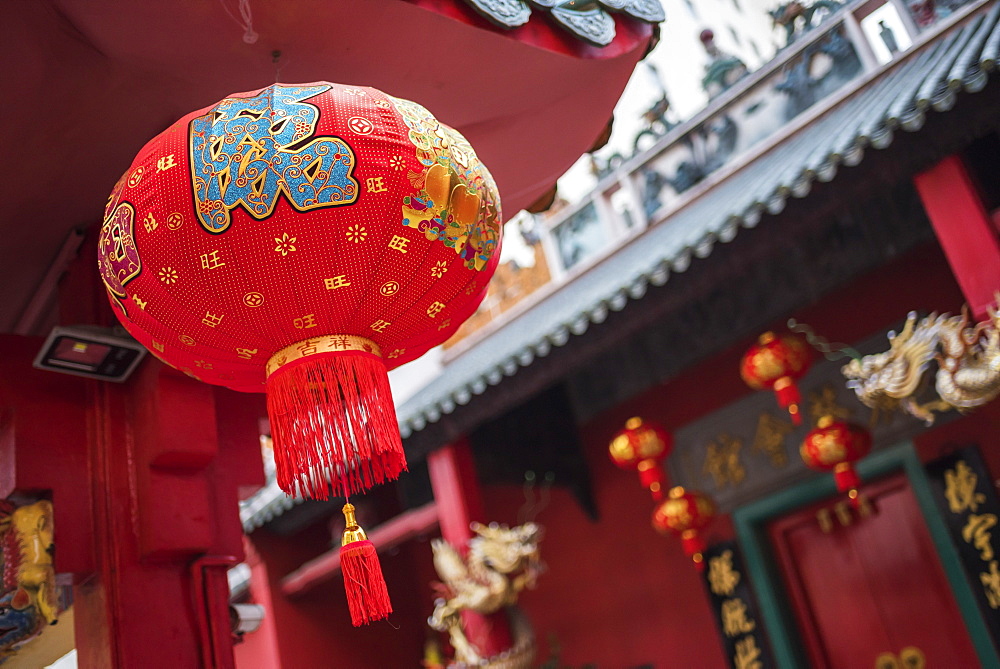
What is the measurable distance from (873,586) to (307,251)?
4563mm

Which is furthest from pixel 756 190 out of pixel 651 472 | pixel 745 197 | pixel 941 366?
pixel 651 472

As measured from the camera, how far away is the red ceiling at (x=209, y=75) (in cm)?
263

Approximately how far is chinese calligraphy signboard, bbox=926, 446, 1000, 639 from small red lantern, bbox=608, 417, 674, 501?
4.78ft

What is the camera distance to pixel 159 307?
1.97 meters

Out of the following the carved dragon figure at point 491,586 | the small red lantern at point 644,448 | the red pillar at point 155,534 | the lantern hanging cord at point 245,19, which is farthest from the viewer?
the small red lantern at point 644,448

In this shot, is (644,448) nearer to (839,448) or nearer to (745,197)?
(839,448)

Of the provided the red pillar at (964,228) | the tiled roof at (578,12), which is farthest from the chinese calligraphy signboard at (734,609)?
the tiled roof at (578,12)

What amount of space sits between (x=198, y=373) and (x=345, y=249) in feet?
1.81

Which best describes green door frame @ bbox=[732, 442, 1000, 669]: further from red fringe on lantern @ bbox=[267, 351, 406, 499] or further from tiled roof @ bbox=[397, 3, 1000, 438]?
red fringe on lantern @ bbox=[267, 351, 406, 499]

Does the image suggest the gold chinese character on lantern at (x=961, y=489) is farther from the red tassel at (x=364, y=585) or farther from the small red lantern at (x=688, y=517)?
the red tassel at (x=364, y=585)

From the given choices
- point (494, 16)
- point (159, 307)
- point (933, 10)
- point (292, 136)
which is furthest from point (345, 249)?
point (933, 10)

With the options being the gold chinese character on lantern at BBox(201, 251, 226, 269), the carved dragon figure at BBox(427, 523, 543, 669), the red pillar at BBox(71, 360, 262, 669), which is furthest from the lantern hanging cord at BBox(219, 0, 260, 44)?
the carved dragon figure at BBox(427, 523, 543, 669)

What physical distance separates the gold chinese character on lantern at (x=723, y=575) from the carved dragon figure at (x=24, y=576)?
403cm

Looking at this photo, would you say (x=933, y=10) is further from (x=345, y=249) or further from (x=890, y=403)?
(x=345, y=249)
